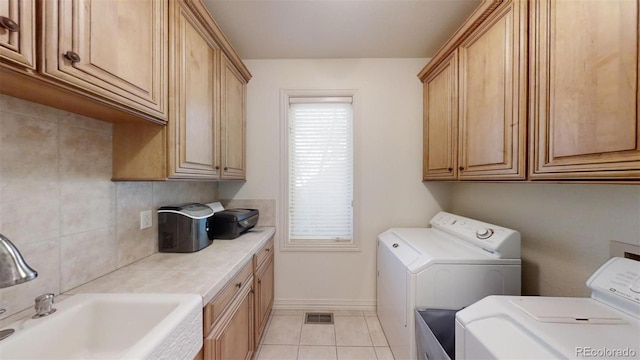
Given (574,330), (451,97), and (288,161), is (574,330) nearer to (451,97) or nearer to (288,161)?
(451,97)

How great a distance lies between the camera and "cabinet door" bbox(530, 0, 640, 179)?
2.60 feet

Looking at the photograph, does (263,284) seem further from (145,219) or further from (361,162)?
(361,162)

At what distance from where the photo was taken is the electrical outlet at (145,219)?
1444mm

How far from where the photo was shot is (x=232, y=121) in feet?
6.73

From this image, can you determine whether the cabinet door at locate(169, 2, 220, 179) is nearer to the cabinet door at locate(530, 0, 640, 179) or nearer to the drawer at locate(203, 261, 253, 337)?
the drawer at locate(203, 261, 253, 337)

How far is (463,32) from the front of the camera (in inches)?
64.6

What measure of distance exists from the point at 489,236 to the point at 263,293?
5.65 ft

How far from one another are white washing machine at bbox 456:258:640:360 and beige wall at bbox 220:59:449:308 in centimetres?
149

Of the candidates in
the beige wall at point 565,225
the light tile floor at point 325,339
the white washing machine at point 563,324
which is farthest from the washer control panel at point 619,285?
the light tile floor at point 325,339

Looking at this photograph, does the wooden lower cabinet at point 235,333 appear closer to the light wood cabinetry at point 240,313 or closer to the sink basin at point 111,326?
the light wood cabinetry at point 240,313

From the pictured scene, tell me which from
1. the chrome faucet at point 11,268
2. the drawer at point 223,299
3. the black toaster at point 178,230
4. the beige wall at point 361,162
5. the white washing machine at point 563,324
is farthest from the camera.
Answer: the beige wall at point 361,162

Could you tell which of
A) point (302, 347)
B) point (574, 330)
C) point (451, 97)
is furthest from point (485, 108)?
point (302, 347)

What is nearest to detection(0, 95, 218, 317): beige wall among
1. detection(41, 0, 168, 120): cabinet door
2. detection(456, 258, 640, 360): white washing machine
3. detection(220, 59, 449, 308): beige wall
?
detection(41, 0, 168, 120): cabinet door

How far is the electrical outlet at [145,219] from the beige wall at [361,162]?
3.33 feet
